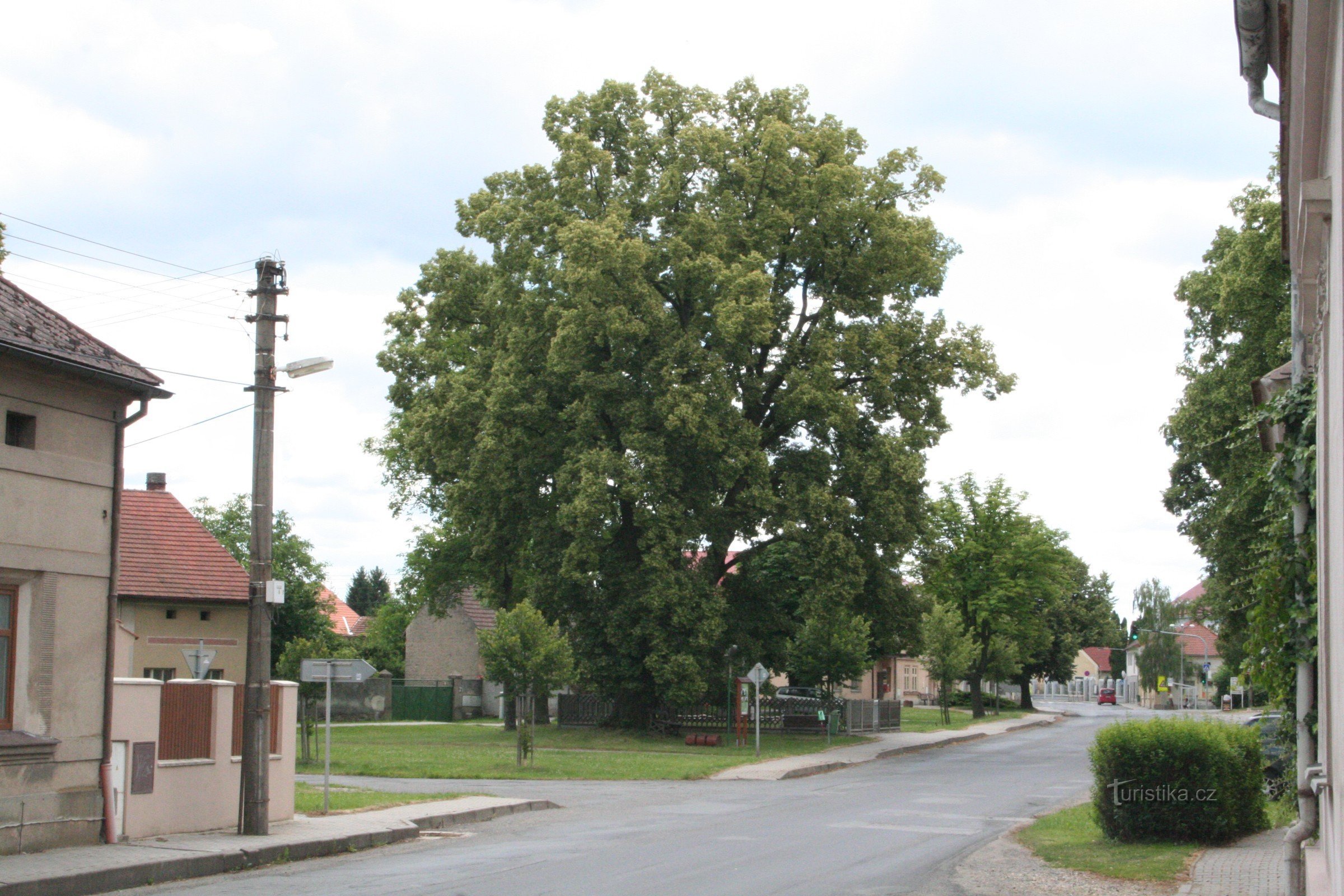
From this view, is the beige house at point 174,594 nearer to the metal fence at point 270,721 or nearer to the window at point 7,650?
the metal fence at point 270,721

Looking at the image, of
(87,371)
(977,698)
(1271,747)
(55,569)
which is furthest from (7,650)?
(977,698)

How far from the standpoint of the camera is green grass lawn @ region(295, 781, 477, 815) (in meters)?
19.7

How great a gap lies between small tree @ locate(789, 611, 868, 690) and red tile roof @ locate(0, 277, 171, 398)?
88.7ft

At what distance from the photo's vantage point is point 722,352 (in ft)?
116

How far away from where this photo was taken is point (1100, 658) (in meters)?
166

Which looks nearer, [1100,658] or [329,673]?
[329,673]

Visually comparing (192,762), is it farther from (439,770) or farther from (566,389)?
(566,389)

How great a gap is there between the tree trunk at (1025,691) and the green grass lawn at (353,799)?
63.6 m

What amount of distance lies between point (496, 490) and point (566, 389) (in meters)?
3.70

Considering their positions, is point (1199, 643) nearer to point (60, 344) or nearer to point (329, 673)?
point (329, 673)

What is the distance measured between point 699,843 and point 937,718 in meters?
51.4

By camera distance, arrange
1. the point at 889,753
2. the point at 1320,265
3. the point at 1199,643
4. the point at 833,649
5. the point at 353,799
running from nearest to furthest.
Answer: the point at 1320,265
the point at 353,799
the point at 889,753
the point at 833,649
the point at 1199,643

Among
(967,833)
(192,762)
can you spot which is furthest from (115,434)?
(967,833)

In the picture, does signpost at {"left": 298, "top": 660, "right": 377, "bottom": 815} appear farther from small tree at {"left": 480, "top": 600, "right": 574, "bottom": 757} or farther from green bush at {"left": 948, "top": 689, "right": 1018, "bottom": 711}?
green bush at {"left": 948, "top": 689, "right": 1018, "bottom": 711}
